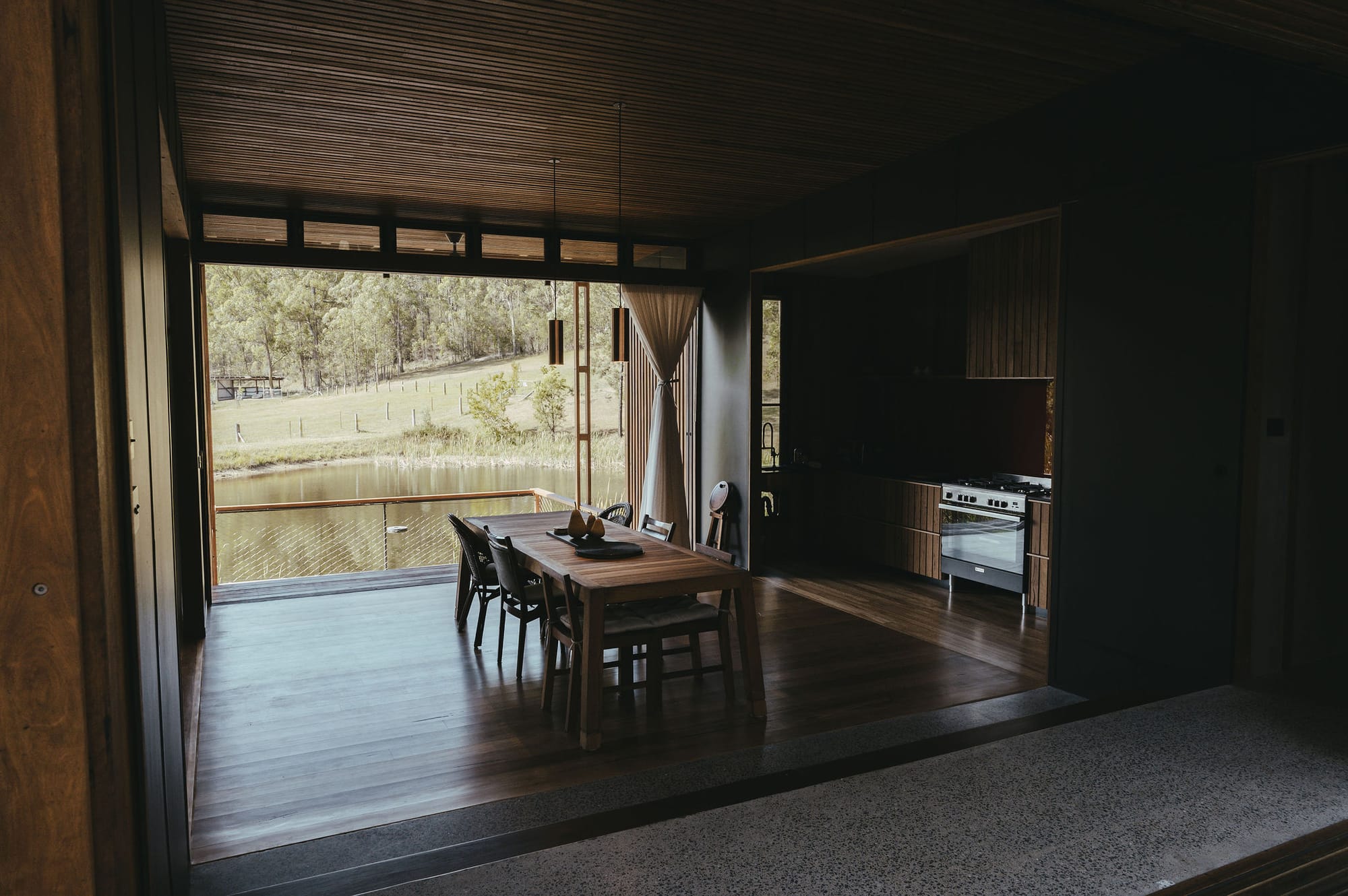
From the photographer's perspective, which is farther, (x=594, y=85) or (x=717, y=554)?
(x=717, y=554)

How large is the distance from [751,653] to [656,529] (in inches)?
62.1

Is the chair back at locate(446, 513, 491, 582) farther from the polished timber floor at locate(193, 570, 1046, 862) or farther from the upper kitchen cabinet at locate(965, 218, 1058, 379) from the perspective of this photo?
the upper kitchen cabinet at locate(965, 218, 1058, 379)

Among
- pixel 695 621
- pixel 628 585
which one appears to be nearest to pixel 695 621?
pixel 695 621

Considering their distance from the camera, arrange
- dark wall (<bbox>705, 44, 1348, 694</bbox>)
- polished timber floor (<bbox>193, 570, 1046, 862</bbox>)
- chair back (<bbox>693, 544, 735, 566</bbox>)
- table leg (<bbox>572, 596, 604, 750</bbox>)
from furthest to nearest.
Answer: chair back (<bbox>693, 544, 735, 566</bbox>) < table leg (<bbox>572, 596, 604, 750</bbox>) < dark wall (<bbox>705, 44, 1348, 694</bbox>) < polished timber floor (<bbox>193, 570, 1046, 862</bbox>)

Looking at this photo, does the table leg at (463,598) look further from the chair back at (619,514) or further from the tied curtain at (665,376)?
the tied curtain at (665,376)

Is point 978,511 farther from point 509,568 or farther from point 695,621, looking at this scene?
point 509,568

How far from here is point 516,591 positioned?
4.18m

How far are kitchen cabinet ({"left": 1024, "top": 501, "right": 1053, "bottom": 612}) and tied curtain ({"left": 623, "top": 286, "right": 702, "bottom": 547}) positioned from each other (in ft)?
9.49

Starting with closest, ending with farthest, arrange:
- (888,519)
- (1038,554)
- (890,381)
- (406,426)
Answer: (1038,554)
(888,519)
(890,381)
(406,426)

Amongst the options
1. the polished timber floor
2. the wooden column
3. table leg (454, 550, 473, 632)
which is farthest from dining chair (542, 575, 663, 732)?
the wooden column

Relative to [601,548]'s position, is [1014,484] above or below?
above

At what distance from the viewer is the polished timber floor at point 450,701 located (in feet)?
10.3

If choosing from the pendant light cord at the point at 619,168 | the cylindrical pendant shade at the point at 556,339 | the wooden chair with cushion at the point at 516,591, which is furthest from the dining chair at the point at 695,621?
the pendant light cord at the point at 619,168

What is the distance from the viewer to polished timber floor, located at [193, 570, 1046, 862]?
10.3ft
